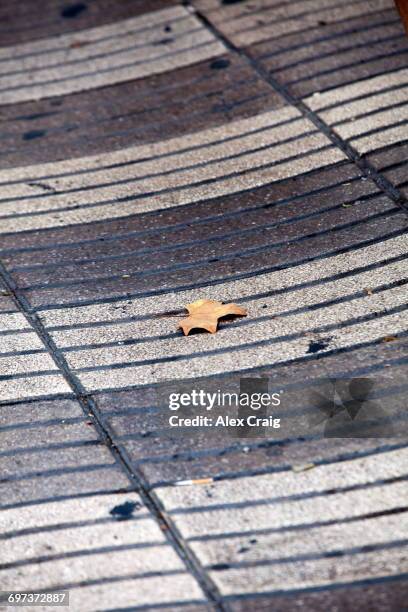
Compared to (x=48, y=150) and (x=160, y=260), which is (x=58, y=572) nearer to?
(x=160, y=260)

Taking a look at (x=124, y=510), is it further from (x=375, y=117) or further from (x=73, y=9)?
(x=73, y=9)

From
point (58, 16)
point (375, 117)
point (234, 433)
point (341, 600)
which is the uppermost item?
point (58, 16)

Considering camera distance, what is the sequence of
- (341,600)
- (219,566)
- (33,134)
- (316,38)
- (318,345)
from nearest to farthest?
(341,600), (219,566), (318,345), (33,134), (316,38)

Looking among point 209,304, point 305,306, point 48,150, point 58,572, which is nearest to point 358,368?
point 305,306

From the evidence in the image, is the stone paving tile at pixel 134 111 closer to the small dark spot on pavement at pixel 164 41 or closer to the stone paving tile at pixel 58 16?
the small dark spot on pavement at pixel 164 41

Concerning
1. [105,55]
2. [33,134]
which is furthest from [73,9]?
[33,134]

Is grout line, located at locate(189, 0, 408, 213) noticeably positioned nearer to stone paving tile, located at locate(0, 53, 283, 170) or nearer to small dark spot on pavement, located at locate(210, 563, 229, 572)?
stone paving tile, located at locate(0, 53, 283, 170)

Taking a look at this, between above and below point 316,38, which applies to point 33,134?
below
